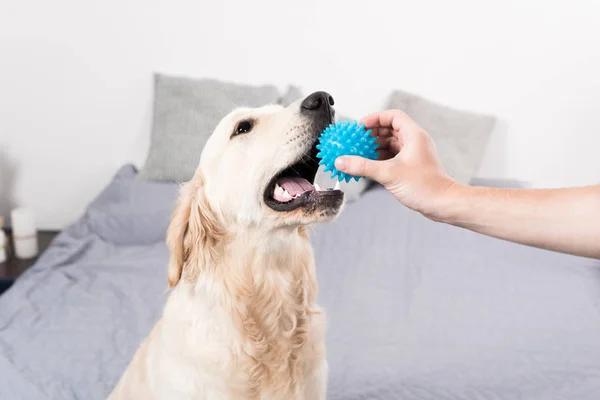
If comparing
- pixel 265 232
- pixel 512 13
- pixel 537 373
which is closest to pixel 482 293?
pixel 537 373

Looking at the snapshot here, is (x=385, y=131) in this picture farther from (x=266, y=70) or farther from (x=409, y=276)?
(x=266, y=70)

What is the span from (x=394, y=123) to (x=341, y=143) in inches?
6.8

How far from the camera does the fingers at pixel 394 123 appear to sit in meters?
1.23

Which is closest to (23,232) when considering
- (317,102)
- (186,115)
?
(186,115)

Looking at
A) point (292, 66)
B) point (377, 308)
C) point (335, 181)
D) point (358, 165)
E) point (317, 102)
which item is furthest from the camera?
point (292, 66)

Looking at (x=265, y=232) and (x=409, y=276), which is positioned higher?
(x=265, y=232)

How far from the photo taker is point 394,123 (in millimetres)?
1306

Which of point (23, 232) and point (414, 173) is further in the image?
point (23, 232)

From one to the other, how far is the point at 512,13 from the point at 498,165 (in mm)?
782

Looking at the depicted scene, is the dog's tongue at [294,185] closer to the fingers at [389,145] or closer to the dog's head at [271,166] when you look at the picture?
the dog's head at [271,166]

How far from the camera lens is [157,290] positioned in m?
2.43

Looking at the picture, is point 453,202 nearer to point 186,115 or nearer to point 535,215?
point 535,215

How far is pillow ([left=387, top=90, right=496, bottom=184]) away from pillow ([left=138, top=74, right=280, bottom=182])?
737 mm

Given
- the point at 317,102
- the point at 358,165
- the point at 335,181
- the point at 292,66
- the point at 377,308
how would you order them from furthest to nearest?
the point at 292,66 < the point at 335,181 < the point at 377,308 < the point at 317,102 < the point at 358,165
